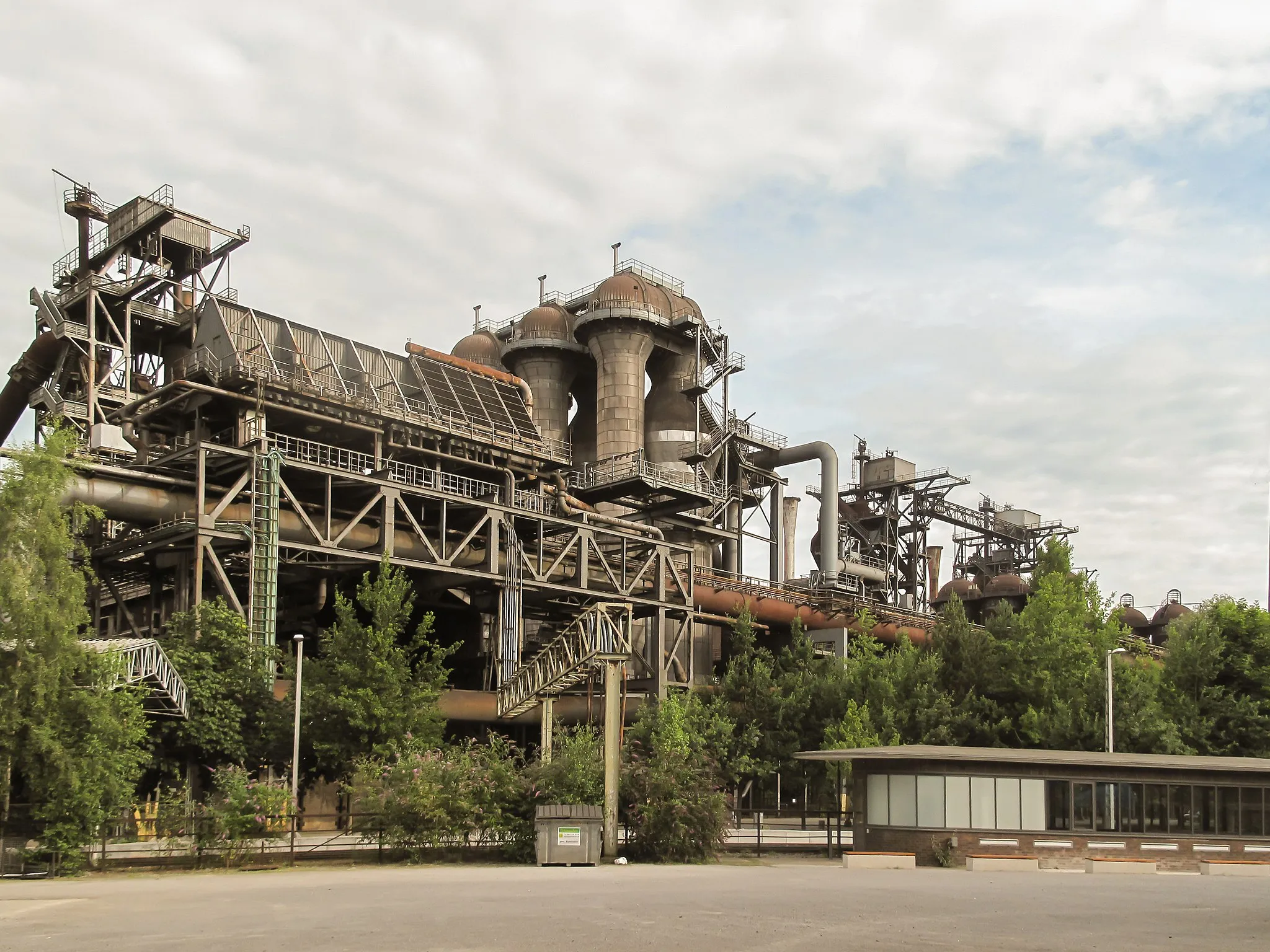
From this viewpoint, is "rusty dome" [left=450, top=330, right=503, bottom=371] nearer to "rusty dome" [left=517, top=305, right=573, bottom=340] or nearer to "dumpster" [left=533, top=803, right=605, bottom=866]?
"rusty dome" [left=517, top=305, right=573, bottom=340]

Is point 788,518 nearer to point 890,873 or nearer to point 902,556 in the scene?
point 902,556

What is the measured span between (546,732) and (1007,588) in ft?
227

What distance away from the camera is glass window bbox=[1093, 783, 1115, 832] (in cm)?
3384

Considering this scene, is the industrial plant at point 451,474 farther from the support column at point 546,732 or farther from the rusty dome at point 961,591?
the rusty dome at point 961,591

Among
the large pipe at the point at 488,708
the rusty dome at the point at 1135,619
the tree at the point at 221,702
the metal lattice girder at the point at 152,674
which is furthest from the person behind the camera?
the rusty dome at the point at 1135,619

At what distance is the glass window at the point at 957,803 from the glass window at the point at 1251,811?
8099 millimetres

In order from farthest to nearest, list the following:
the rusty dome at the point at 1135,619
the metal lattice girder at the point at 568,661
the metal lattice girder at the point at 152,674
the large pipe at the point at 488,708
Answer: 1. the rusty dome at the point at 1135,619
2. the large pipe at the point at 488,708
3. the metal lattice girder at the point at 568,661
4. the metal lattice girder at the point at 152,674

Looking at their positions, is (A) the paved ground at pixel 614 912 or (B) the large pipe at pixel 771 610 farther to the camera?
(B) the large pipe at pixel 771 610

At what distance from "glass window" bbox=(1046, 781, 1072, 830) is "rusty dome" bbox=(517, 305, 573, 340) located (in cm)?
4919

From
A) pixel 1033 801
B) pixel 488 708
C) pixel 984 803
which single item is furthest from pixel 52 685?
pixel 488 708

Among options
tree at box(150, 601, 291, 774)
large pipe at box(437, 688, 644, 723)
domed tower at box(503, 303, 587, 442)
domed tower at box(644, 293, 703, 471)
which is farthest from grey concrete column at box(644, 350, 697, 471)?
tree at box(150, 601, 291, 774)

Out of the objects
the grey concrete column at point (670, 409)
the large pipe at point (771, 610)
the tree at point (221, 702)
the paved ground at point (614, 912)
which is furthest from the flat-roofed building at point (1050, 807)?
the grey concrete column at point (670, 409)

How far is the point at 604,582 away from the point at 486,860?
32.2 meters

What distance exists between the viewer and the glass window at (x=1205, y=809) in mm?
34562
